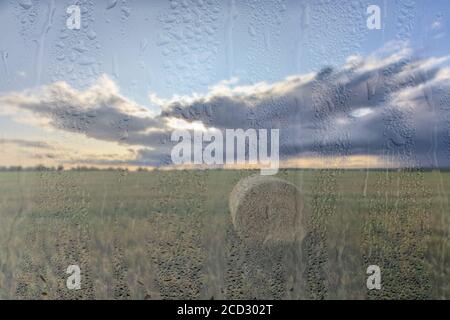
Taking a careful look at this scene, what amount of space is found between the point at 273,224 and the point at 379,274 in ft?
2.74

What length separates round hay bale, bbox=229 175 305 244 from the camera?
3.65 metres

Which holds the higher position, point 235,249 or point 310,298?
point 235,249

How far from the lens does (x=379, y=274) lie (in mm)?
3283

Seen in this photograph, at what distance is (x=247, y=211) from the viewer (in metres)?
3.80

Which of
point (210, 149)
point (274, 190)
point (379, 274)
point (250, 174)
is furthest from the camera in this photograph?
point (274, 190)

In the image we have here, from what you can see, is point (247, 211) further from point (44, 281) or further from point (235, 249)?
point (44, 281)

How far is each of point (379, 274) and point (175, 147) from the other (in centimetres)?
154

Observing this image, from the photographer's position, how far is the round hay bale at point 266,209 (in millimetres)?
3652

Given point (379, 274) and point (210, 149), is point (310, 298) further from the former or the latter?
point (210, 149)

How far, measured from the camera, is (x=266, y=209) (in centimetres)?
388

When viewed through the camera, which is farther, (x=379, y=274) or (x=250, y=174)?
(x=250, y=174)

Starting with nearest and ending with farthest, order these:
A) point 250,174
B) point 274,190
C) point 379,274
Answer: point 379,274
point 250,174
point 274,190

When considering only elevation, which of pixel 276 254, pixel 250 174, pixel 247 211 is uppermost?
pixel 250 174

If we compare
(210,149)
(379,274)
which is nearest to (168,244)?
(210,149)
